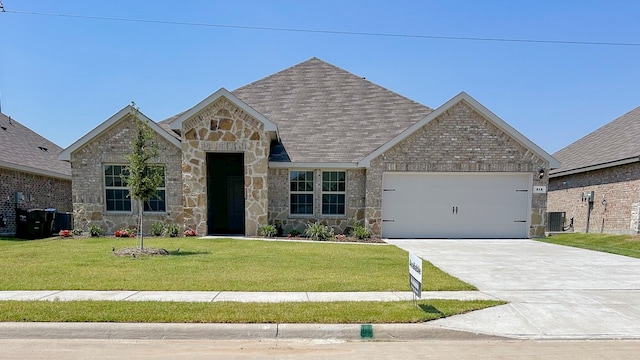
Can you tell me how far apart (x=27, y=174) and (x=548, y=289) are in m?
20.9

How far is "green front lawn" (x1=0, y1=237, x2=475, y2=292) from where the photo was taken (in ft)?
19.7

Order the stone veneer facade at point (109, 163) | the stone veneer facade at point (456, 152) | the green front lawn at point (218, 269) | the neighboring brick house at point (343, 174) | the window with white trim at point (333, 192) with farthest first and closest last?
the window with white trim at point (333, 192) < the stone veneer facade at point (456, 152) < the stone veneer facade at point (109, 163) < the neighboring brick house at point (343, 174) < the green front lawn at point (218, 269)

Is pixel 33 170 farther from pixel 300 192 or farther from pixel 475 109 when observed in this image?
pixel 475 109

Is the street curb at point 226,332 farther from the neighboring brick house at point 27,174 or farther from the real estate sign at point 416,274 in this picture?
the neighboring brick house at point 27,174

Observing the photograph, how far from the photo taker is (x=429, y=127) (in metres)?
13.5

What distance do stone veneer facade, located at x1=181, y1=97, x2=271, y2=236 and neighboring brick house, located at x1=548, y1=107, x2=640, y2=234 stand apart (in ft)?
52.0

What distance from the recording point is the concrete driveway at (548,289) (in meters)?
4.46

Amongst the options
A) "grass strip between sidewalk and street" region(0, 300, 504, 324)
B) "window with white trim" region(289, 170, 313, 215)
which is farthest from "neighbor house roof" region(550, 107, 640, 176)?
"grass strip between sidewalk and street" region(0, 300, 504, 324)

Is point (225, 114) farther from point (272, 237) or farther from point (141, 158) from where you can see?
point (272, 237)

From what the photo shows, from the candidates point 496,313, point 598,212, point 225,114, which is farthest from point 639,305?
point 598,212

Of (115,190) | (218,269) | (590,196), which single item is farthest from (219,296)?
(590,196)

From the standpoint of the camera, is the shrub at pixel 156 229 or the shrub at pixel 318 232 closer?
the shrub at pixel 318 232

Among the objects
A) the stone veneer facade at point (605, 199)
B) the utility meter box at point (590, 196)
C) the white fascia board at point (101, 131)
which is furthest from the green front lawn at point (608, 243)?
the white fascia board at point (101, 131)

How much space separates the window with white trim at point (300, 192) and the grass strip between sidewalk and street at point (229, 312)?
9203 millimetres
